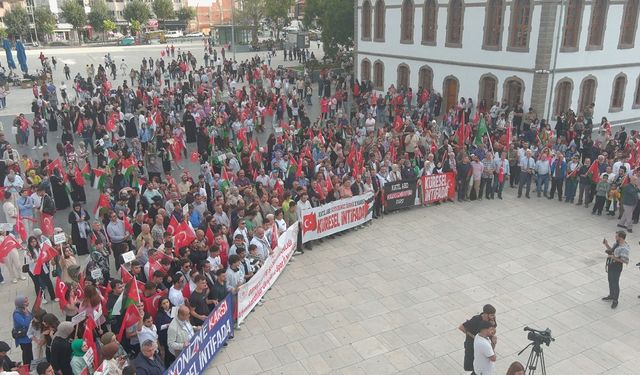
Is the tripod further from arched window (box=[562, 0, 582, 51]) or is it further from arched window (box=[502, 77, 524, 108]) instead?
arched window (box=[562, 0, 582, 51])

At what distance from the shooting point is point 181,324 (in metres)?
8.14

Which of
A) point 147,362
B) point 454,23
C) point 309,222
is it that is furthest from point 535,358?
point 454,23

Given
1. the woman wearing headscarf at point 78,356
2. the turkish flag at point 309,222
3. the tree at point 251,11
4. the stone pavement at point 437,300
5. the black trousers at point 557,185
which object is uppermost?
the tree at point 251,11

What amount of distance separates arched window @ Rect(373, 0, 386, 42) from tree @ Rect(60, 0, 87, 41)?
253 ft

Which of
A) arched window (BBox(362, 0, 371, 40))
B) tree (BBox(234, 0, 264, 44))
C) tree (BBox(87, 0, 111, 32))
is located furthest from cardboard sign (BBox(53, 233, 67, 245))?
tree (BBox(87, 0, 111, 32))

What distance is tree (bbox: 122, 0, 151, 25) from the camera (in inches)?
3878

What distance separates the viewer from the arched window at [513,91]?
26.2 m

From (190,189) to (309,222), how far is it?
3.39m

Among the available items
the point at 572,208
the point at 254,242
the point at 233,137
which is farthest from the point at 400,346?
the point at 233,137

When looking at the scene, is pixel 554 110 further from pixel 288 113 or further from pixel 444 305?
pixel 444 305

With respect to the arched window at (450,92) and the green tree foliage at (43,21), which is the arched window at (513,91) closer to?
the arched window at (450,92)

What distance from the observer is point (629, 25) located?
26.6 m

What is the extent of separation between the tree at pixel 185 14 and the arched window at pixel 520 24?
3816 inches

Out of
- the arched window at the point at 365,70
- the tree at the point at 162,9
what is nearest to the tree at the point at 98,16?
the tree at the point at 162,9
